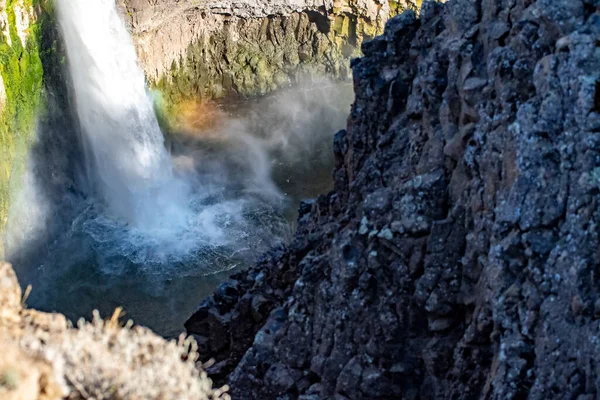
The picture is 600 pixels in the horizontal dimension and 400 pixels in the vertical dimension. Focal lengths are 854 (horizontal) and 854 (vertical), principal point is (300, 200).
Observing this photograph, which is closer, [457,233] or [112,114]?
[457,233]

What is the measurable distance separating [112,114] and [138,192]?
145 inches

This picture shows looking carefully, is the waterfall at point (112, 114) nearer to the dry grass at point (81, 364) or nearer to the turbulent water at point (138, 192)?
the turbulent water at point (138, 192)

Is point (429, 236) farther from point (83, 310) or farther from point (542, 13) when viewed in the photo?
point (83, 310)

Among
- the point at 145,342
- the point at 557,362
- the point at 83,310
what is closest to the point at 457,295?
the point at 557,362

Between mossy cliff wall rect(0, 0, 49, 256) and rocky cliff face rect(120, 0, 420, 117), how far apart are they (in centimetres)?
874

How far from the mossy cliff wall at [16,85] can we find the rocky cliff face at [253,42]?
874 centimetres

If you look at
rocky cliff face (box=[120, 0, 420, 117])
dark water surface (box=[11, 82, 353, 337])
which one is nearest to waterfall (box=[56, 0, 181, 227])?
dark water surface (box=[11, 82, 353, 337])

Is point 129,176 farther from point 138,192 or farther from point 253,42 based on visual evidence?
point 253,42

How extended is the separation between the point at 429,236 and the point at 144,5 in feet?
84.7

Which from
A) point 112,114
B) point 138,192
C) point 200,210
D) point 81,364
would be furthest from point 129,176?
point 81,364

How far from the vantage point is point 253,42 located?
1757 inches

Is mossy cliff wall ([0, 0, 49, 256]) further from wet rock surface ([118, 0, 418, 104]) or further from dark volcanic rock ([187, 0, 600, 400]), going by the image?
dark volcanic rock ([187, 0, 600, 400])

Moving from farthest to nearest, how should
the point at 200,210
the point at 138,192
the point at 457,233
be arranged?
the point at 138,192 < the point at 200,210 < the point at 457,233

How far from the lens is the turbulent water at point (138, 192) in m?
27.8
